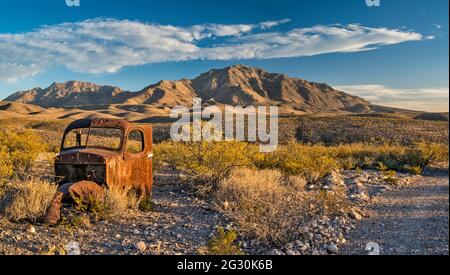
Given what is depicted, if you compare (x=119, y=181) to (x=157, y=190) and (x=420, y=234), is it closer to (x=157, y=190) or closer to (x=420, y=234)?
(x=157, y=190)

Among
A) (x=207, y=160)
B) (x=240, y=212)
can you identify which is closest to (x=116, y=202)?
(x=240, y=212)

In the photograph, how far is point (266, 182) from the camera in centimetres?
1088

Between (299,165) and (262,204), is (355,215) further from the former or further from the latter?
(299,165)

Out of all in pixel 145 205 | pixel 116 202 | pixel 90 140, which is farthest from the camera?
pixel 90 140

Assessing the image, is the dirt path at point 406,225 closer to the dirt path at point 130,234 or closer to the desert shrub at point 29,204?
the dirt path at point 130,234

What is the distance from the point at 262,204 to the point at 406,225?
281 centimetres

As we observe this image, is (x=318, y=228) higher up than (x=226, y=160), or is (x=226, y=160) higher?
(x=226, y=160)

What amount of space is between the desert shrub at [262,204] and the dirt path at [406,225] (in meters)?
1.10

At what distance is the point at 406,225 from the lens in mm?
7852

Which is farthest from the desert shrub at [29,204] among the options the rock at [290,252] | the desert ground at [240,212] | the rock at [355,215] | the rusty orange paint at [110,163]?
the rock at [355,215]

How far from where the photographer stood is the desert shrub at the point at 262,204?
23.5ft

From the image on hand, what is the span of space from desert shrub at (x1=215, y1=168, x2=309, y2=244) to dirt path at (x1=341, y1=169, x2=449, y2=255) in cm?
110

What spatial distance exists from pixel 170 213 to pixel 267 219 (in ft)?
7.59
